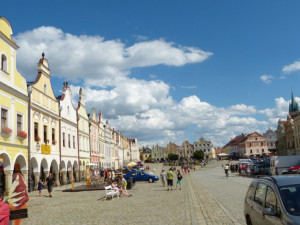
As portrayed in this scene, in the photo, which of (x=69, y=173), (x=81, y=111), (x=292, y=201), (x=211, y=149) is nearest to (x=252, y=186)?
(x=292, y=201)

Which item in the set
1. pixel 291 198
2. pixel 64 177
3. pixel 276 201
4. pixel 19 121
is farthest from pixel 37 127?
pixel 291 198

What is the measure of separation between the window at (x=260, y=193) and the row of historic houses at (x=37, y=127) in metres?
19.1

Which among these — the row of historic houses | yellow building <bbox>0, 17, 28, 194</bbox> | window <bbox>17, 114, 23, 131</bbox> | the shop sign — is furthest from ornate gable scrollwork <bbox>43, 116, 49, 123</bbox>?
window <bbox>17, 114, 23, 131</bbox>

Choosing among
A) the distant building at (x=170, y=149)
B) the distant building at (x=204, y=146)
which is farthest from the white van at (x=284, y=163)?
the distant building at (x=170, y=149)

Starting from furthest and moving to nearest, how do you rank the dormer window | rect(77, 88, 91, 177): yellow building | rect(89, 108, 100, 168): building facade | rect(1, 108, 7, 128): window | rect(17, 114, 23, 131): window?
rect(89, 108, 100, 168): building facade, rect(77, 88, 91, 177): yellow building, rect(17, 114, 23, 131): window, the dormer window, rect(1, 108, 7, 128): window

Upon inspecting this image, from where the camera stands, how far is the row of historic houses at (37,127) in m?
23.7

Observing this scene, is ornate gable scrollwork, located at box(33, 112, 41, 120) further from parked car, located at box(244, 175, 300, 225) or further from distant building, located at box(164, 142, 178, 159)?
distant building, located at box(164, 142, 178, 159)

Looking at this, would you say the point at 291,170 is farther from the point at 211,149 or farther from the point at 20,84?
the point at 211,149

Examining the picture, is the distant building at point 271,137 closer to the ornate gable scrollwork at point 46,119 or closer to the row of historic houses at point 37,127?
the row of historic houses at point 37,127

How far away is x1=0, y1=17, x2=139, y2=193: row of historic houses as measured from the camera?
23.7 metres

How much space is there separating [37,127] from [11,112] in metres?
5.59

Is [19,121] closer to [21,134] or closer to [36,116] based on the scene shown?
[21,134]

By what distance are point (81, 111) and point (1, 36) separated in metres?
24.2

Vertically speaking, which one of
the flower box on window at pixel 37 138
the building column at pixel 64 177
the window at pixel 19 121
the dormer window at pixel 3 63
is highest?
the dormer window at pixel 3 63
